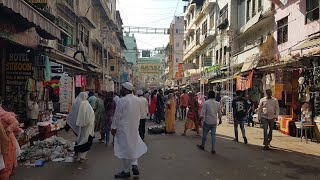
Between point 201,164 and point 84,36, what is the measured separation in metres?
22.5

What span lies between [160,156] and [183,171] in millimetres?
2003

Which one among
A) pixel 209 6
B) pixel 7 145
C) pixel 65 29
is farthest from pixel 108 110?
pixel 209 6

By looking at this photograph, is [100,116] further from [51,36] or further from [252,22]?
[252,22]

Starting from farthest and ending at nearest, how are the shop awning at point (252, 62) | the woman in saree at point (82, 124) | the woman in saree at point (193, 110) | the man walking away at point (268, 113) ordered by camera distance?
the shop awning at point (252, 62), the woman in saree at point (193, 110), the man walking away at point (268, 113), the woman in saree at point (82, 124)

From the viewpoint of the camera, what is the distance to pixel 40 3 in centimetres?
1279

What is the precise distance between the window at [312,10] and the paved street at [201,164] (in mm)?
6467

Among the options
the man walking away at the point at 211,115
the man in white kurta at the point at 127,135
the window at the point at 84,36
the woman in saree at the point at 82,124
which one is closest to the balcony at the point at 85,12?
the window at the point at 84,36

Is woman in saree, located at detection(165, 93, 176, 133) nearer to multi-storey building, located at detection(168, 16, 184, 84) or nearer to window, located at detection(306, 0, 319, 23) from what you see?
window, located at detection(306, 0, 319, 23)

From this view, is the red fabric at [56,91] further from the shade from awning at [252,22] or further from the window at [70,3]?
the shade from awning at [252,22]

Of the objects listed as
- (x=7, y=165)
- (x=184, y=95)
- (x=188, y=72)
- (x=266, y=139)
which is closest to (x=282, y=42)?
(x=184, y=95)

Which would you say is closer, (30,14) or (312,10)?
(30,14)

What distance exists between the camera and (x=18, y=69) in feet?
41.4

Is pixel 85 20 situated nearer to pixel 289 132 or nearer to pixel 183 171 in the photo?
pixel 289 132

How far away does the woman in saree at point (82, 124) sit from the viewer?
9.24m
